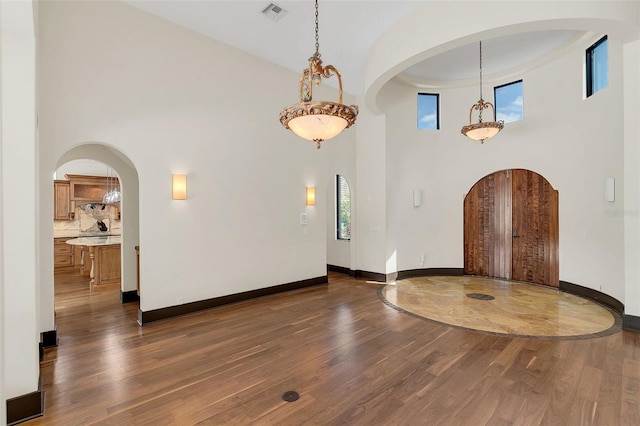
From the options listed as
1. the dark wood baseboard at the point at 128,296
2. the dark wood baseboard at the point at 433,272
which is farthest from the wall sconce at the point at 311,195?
the dark wood baseboard at the point at 128,296

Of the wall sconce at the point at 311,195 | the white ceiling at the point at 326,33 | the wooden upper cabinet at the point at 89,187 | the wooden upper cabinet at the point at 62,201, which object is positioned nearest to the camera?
the white ceiling at the point at 326,33

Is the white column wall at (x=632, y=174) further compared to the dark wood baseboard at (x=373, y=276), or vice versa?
the dark wood baseboard at (x=373, y=276)

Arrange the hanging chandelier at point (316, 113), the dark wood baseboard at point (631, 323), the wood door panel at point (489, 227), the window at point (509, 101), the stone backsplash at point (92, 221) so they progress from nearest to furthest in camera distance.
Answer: the hanging chandelier at point (316, 113) → the dark wood baseboard at point (631, 323) → the window at point (509, 101) → the wood door panel at point (489, 227) → the stone backsplash at point (92, 221)

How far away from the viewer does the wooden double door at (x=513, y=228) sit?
21.0ft

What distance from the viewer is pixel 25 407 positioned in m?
2.56

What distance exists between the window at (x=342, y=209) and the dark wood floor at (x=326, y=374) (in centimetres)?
378

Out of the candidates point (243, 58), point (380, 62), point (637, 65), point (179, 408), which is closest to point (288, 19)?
point (243, 58)

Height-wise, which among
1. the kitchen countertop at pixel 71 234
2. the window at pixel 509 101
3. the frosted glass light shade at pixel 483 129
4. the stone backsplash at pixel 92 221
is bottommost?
the kitchen countertop at pixel 71 234

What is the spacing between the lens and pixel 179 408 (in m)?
2.68

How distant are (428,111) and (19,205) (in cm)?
749

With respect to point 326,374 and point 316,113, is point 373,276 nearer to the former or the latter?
point 326,374

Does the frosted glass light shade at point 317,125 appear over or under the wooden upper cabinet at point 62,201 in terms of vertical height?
over

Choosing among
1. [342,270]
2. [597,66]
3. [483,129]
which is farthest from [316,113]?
[342,270]

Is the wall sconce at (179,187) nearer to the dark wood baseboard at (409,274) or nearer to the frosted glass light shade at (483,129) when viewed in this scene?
the dark wood baseboard at (409,274)
